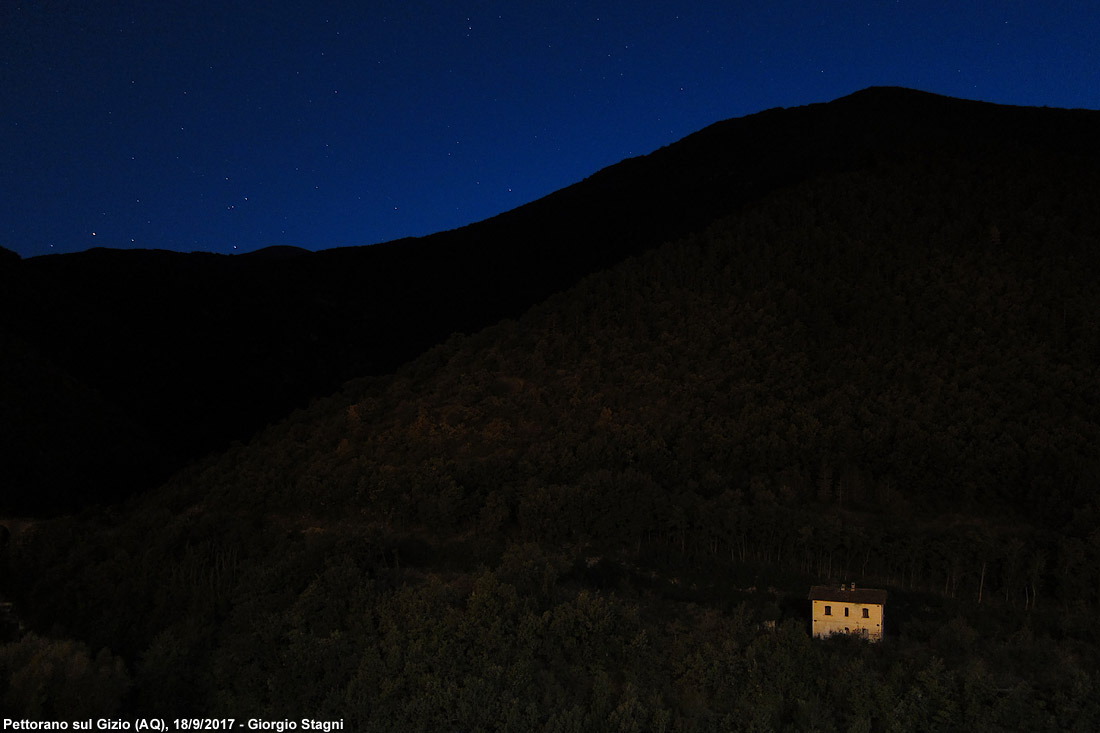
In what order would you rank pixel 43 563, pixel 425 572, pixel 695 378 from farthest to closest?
pixel 695 378 < pixel 43 563 < pixel 425 572

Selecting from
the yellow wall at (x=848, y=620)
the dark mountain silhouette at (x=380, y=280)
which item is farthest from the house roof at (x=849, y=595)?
the dark mountain silhouette at (x=380, y=280)

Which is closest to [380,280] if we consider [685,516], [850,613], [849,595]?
[685,516]

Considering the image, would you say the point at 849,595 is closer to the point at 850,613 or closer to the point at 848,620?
the point at 850,613

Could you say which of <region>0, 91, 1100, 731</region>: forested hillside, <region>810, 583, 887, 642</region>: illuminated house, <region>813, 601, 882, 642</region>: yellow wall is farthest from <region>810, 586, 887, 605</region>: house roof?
<region>0, 91, 1100, 731</region>: forested hillside

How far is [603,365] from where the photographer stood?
139 feet

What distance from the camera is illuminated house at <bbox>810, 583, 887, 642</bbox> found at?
21.4 m

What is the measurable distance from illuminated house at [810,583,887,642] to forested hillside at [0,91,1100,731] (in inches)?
25.9

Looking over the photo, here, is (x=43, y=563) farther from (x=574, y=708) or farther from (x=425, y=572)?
(x=574, y=708)

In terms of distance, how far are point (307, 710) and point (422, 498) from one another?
1313cm

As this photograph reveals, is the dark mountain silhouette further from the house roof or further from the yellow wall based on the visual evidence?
the yellow wall

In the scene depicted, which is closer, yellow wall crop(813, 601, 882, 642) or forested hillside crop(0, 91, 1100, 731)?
forested hillside crop(0, 91, 1100, 731)

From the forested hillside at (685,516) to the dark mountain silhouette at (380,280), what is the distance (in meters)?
9.47

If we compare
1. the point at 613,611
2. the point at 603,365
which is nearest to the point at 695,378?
the point at 603,365

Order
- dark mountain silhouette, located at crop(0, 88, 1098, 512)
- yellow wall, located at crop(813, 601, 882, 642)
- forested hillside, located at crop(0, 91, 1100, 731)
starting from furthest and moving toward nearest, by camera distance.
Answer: dark mountain silhouette, located at crop(0, 88, 1098, 512) < yellow wall, located at crop(813, 601, 882, 642) < forested hillside, located at crop(0, 91, 1100, 731)
